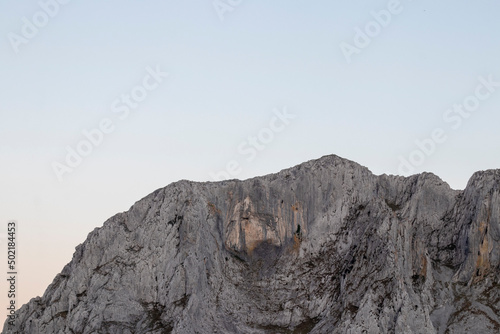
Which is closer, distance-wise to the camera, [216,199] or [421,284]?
[421,284]

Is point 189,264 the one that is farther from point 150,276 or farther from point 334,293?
point 334,293

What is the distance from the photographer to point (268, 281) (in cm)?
16888

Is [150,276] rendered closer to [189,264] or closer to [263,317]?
[189,264]

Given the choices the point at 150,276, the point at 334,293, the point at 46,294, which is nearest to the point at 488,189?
the point at 334,293

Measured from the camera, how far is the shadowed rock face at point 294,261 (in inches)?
6280

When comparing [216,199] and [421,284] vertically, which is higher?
[216,199]

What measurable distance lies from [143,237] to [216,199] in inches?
565

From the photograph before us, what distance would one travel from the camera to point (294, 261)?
561 feet

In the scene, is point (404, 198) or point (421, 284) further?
point (404, 198)

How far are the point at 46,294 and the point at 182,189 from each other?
28.7m

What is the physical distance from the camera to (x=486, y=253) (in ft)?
550

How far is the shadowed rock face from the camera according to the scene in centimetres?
15950

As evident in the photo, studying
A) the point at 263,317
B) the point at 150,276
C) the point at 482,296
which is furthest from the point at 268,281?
the point at 482,296

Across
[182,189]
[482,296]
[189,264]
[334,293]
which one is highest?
[182,189]
